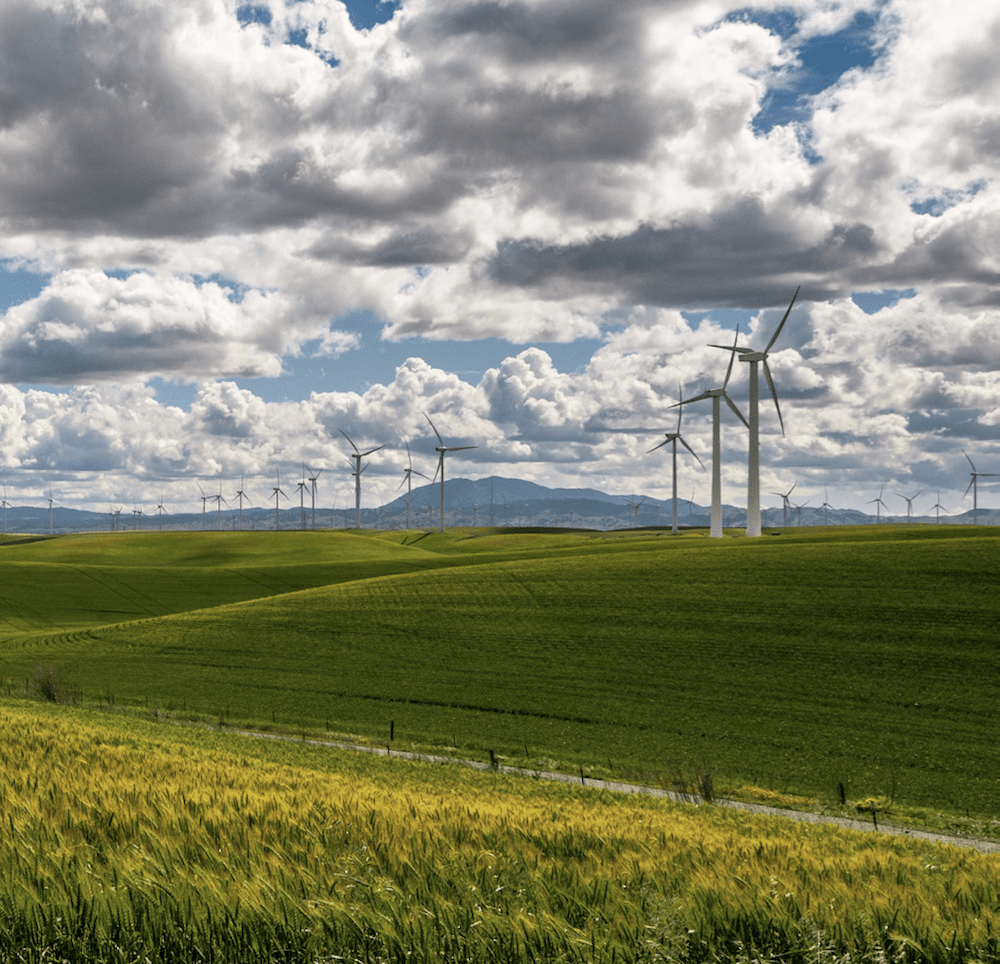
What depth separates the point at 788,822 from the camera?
70.8 feet

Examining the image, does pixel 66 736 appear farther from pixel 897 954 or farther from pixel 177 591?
pixel 177 591

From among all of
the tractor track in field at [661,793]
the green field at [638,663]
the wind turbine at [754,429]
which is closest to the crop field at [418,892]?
the tractor track in field at [661,793]

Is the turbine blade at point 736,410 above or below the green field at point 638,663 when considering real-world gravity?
above

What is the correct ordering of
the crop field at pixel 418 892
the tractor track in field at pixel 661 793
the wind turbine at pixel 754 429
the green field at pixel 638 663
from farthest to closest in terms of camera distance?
1. the wind turbine at pixel 754 429
2. the green field at pixel 638 663
3. the tractor track in field at pixel 661 793
4. the crop field at pixel 418 892

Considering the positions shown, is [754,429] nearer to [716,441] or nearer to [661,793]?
[716,441]

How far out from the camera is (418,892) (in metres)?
5.49

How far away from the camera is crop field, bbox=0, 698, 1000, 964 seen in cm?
464

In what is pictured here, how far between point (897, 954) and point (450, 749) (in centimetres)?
3618

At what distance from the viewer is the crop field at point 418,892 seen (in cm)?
464

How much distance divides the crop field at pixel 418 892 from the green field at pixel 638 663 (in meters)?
28.2

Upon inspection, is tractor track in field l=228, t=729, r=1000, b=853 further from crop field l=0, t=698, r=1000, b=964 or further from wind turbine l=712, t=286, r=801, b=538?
wind turbine l=712, t=286, r=801, b=538

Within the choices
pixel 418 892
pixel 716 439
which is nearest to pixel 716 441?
pixel 716 439

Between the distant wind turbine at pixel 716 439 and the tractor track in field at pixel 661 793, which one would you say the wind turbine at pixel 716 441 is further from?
the tractor track in field at pixel 661 793

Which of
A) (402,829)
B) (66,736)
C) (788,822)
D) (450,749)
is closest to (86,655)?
(450,749)
